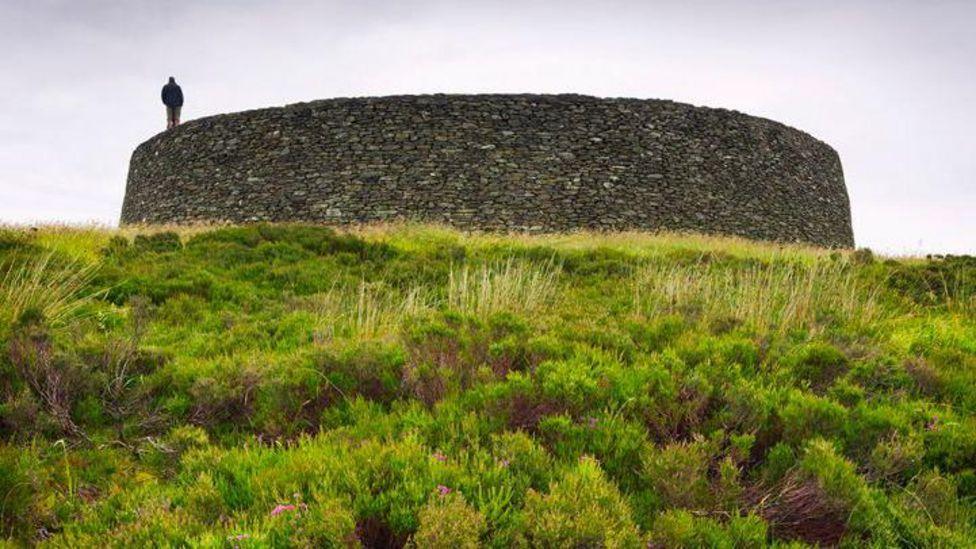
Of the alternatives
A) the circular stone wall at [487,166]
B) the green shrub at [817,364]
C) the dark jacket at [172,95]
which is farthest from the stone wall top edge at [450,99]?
the green shrub at [817,364]

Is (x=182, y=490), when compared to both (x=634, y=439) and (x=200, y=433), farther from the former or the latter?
(x=634, y=439)

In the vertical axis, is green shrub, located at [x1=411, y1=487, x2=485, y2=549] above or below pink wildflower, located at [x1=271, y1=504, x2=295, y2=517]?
above

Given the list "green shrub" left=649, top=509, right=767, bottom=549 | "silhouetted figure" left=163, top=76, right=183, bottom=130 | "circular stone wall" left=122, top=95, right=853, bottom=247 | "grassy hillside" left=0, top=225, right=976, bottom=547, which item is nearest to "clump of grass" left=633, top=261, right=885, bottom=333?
"grassy hillside" left=0, top=225, right=976, bottom=547

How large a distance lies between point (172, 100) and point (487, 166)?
555 inches

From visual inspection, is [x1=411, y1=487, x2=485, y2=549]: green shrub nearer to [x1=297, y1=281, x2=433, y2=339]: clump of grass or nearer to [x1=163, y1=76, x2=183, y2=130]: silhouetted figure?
[x1=297, y1=281, x2=433, y2=339]: clump of grass

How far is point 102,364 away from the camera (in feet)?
19.4

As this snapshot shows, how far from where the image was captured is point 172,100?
88.4 ft

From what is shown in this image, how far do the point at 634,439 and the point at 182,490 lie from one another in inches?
105

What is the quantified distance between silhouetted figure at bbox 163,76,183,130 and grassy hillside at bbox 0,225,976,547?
20.6 meters

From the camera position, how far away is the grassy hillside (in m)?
3.39

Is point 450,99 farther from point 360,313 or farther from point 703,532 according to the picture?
point 703,532

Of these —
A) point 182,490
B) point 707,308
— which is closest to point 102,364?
point 182,490

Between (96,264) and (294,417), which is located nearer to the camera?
(294,417)

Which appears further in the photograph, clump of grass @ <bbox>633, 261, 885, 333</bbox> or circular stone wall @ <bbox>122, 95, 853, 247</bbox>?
circular stone wall @ <bbox>122, 95, 853, 247</bbox>
